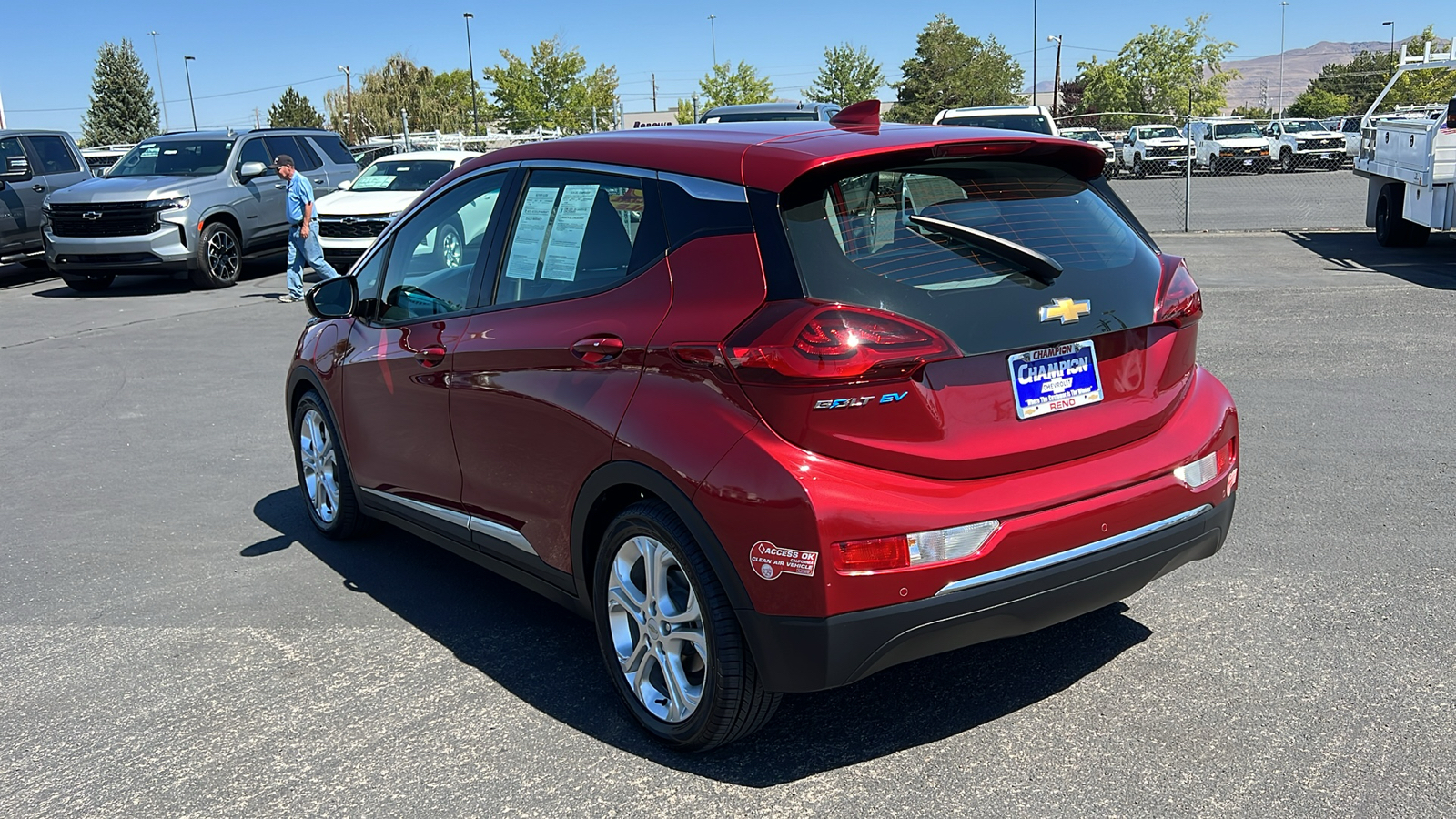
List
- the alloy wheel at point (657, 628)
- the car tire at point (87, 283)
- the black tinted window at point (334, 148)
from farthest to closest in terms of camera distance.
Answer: the black tinted window at point (334, 148)
the car tire at point (87, 283)
the alloy wheel at point (657, 628)

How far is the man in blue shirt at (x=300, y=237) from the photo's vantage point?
14.8m

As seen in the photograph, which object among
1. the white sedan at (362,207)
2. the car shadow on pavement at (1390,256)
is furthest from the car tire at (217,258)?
the car shadow on pavement at (1390,256)

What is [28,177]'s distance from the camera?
57.3 feet

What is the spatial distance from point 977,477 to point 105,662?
3.23 metres

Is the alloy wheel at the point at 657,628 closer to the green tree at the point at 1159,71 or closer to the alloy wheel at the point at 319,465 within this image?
the alloy wheel at the point at 319,465

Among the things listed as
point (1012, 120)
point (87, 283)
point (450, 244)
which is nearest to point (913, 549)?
point (450, 244)

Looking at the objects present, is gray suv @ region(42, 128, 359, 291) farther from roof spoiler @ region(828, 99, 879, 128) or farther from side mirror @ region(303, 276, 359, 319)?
roof spoiler @ region(828, 99, 879, 128)

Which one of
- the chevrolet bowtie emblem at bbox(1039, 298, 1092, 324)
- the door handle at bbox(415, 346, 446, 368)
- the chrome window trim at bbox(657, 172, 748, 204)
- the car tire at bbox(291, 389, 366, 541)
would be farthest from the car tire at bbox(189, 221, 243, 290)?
the chevrolet bowtie emblem at bbox(1039, 298, 1092, 324)

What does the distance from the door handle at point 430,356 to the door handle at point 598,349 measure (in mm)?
923

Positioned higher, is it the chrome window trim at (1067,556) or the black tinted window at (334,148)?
the black tinted window at (334,148)

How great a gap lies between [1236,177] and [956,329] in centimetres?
3355

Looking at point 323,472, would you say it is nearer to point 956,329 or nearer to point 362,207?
point 956,329

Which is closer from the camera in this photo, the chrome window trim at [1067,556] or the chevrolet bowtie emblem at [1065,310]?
the chrome window trim at [1067,556]

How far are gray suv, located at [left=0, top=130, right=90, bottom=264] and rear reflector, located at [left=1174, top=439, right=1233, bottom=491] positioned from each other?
18019 mm
